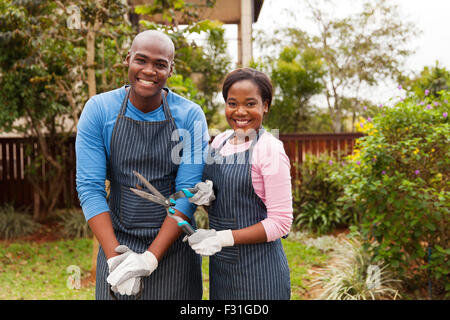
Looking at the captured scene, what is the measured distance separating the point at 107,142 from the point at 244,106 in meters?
0.60

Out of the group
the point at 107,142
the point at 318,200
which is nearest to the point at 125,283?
the point at 107,142

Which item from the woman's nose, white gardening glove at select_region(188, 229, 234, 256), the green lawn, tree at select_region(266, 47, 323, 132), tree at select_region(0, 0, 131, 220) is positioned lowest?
the green lawn

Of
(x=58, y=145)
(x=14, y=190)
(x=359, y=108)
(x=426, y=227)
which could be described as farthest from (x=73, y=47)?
(x=359, y=108)

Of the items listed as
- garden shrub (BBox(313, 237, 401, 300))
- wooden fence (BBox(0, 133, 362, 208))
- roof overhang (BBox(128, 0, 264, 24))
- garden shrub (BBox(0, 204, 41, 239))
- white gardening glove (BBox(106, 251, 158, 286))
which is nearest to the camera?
white gardening glove (BBox(106, 251, 158, 286))

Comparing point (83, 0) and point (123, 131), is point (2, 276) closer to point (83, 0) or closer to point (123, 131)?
point (83, 0)

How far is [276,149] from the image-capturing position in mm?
1636

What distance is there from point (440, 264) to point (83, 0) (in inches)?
189

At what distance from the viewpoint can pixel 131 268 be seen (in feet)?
4.90

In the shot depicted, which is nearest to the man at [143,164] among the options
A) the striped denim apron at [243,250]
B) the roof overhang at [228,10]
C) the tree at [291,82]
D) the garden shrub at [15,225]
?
the striped denim apron at [243,250]

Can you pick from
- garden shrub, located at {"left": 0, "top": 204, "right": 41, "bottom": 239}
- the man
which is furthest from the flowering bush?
garden shrub, located at {"left": 0, "top": 204, "right": 41, "bottom": 239}

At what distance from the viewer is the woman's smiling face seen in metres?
1.69

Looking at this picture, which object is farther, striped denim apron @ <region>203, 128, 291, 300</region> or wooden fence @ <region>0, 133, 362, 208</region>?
wooden fence @ <region>0, 133, 362, 208</region>

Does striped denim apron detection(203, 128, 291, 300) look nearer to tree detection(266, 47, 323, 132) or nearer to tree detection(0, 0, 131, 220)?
tree detection(0, 0, 131, 220)

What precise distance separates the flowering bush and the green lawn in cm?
112
